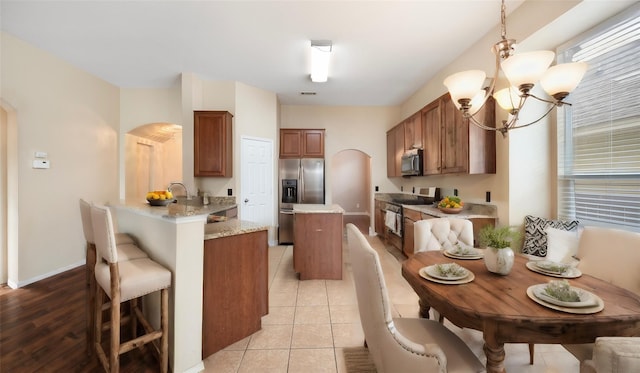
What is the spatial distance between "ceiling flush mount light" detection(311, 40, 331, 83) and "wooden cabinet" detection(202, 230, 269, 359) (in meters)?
2.32

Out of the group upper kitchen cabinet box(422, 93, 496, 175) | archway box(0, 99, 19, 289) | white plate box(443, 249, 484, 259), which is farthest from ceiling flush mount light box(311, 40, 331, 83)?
archway box(0, 99, 19, 289)

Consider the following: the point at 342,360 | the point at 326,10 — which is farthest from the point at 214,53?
the point at 342,360

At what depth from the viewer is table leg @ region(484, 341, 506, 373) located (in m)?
1.01

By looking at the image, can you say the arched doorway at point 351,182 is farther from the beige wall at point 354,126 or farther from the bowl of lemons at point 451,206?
the bowl of lemons at point 451,206

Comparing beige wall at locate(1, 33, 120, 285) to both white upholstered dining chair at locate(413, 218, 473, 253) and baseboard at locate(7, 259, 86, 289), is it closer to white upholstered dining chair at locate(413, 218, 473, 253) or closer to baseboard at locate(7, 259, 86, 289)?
baseboard at locate(7, 259, 86, 289)

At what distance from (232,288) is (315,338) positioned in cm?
79

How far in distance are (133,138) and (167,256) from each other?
4360mm

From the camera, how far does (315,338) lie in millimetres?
1946

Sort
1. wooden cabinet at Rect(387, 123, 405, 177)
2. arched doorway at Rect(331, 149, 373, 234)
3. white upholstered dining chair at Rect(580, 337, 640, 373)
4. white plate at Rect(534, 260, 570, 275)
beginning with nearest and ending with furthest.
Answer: white upholstered dining chair at Rect(580, 337, 640, 373)
white plate at Rect(534, 260, 570, 275)
wooden cabinet at Rect(387, 123, 405, 177)
arched doorway at Rect(331, 149, 373, 234)

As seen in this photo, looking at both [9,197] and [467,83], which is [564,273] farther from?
[9,197]

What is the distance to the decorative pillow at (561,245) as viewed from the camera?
1.96m

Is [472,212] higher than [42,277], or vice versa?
[472,212]

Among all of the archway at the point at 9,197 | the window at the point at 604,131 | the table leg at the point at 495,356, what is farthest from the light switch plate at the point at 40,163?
the window at the point at 604,131

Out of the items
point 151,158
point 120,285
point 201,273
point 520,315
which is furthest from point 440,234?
point 151,158
